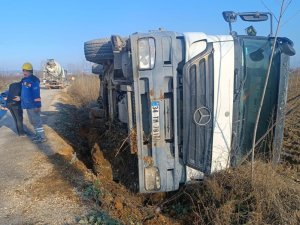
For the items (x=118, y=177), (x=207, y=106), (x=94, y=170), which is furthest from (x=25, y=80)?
(x=207, y=106)

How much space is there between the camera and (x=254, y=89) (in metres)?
4.80

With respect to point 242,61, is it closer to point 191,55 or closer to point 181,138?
point 191,55

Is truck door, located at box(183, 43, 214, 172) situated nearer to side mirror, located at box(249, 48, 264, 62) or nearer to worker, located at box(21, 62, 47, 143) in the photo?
side mirror, located at box(249, 48, 264, 62)

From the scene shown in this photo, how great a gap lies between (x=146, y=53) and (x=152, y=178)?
1.67 meters

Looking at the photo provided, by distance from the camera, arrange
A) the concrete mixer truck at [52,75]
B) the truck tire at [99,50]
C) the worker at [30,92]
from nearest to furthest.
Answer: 1. the truck tire at [99,50]
2. the worker at [30,92]
3. the concrete mixer truck at [52,75]

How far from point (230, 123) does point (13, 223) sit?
3032mm

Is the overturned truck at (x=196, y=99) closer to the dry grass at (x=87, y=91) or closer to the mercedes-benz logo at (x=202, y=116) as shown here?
the mercedes-benz logo at (x=202, y=116)

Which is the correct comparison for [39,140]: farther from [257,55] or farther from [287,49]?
[287,49]

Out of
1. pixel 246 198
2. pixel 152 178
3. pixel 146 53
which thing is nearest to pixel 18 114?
pixel 152 178

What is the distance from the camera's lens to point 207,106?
15.0 feet

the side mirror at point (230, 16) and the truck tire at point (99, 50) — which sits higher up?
the side mirror at point (230, 16)

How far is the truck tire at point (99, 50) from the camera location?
607 cm

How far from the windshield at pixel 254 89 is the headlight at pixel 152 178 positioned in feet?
3.80

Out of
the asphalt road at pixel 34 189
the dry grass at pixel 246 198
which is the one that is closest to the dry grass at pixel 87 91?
the asphalt road at pixel 34 189
